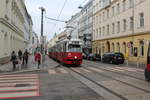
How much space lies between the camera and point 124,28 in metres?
36.5

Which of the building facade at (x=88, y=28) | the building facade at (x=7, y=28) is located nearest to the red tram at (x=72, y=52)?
the building facade at (x=7, y=28)

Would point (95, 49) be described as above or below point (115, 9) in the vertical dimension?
below

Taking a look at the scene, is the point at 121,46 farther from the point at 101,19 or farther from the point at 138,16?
the point at 101,19

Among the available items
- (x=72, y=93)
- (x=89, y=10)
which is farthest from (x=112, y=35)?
(x=72, y=93)

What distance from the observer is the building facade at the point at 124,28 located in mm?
29750

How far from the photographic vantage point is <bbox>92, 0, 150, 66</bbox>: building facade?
29.8 m

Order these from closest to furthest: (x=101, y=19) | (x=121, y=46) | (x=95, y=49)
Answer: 1. (x=121, y=46)
2. (x=101, y=19)
3. (x=95, y=49)

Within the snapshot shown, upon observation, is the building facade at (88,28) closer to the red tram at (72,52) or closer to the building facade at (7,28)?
the building facade at (7,28)

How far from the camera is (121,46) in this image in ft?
122

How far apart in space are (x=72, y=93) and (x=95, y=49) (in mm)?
47387

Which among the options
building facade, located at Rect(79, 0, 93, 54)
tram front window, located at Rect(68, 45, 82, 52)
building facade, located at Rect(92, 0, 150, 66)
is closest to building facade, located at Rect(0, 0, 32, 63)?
tram front window, located at Rect(68, 45, 82, 52)

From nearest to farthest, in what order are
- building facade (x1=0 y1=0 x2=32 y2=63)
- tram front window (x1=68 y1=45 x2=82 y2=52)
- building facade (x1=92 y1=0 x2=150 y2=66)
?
tram front window (x1=68 y1=45 x2=82 y2=52) < building facade (x1=0 y1=0 x2=32 y2=63) < building facade (x1=92 y1=0 x2=150 y2=66)

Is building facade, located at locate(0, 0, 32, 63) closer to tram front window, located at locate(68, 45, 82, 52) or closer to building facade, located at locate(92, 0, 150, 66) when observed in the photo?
tram front window, located at locate(68, 45, 82, 52)

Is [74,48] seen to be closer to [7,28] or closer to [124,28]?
[7,28]
